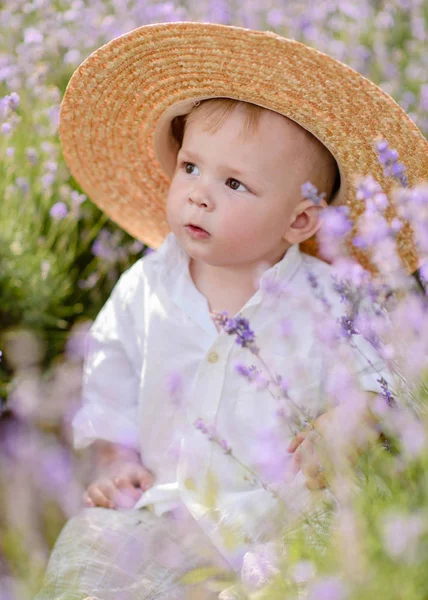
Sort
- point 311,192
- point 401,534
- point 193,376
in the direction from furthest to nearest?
point 193,376 → point 311,192 → point 401,534

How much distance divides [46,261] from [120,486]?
92 centimetres

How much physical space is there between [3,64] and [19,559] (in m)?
1.66

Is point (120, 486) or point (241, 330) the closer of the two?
point (241, 330)

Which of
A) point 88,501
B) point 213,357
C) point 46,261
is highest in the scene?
point 213,357

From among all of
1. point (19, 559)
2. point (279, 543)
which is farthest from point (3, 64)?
point (279, 543)

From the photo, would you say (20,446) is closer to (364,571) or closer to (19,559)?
(19,559)

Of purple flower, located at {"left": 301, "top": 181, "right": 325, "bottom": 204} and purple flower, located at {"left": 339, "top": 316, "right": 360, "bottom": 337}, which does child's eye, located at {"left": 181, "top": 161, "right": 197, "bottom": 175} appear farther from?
purple flower, located at {"left": 339, "top": 316, "right": 360, "bottom": 337}

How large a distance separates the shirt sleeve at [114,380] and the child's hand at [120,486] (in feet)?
0.28

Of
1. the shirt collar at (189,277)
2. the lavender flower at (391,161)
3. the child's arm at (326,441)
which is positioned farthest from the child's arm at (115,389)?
the lavender flower at (391,161)

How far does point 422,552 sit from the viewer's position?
1.24 m

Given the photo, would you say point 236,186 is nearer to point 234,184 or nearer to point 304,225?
point 234,184

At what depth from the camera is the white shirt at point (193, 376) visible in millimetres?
2219

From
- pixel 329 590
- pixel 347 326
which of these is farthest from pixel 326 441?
pixel 329 590

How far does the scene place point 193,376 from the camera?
2355mm
